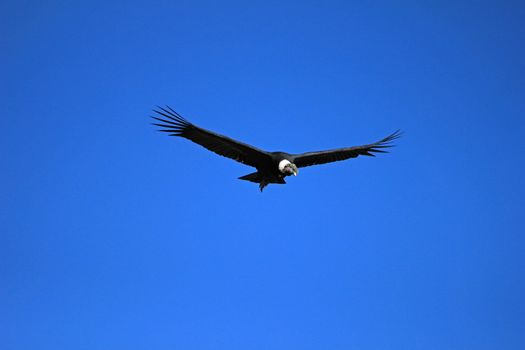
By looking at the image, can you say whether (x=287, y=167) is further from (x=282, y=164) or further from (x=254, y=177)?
(x=254, y=177)

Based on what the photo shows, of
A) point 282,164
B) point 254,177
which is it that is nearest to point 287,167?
point 282,164

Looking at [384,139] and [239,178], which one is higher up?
[384,139]

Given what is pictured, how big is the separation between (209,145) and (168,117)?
6.08 ft

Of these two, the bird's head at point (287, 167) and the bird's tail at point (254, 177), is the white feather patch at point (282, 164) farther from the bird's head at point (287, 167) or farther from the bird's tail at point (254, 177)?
the bird's tail at point (254, 177)

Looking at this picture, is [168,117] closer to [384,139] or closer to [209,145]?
[209,145]

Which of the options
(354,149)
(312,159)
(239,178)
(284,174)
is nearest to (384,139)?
(354,149)

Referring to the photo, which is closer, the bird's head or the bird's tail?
the bird's head

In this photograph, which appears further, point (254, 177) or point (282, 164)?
point (254, 177)

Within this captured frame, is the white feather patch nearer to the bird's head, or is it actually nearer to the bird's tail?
the bird's head

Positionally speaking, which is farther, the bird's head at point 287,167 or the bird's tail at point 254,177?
the bird's tail at point 254,177

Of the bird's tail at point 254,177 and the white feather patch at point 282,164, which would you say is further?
the bird's tail at point 254,177

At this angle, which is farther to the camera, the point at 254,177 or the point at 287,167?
the point at 254,177

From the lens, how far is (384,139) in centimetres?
2084

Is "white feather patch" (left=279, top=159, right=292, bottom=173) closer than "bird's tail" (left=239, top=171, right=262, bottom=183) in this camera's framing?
Yes
